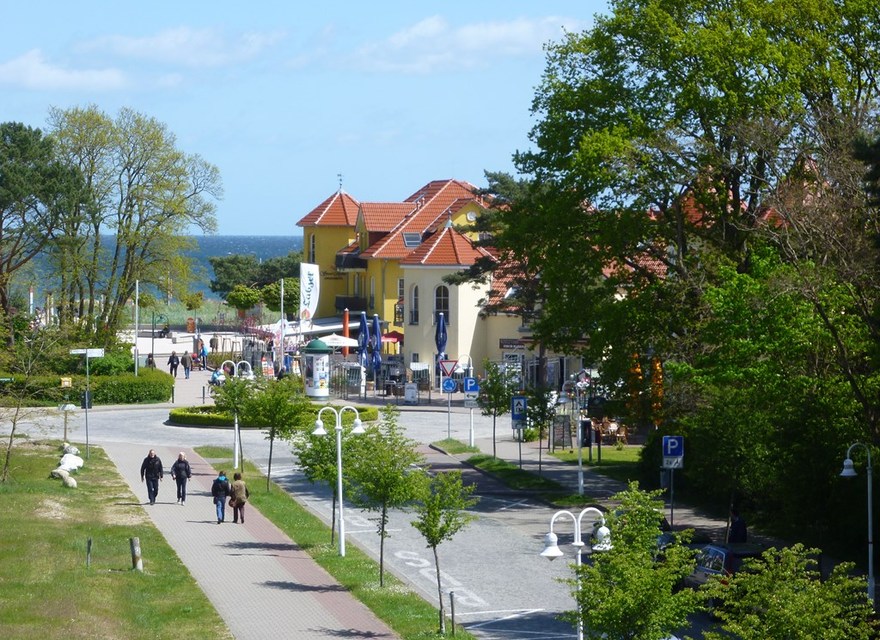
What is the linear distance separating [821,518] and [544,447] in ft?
65.8

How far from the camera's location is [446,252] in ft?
227

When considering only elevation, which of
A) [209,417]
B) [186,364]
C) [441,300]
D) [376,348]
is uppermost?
[441,300]

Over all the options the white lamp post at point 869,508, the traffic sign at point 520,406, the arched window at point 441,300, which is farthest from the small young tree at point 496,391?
the arched window at point 441,300

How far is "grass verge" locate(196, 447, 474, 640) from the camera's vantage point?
2358 centimetres

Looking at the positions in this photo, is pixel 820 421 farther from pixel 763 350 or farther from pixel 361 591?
pixel 361 591

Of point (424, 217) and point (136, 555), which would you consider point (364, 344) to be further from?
point (136, 555)

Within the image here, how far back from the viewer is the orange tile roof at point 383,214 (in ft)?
269

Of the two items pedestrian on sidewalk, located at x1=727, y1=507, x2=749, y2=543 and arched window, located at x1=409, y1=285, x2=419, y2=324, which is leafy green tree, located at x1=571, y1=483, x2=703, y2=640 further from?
arched window, located at x1=409, y1=285, x2=419, y2=324

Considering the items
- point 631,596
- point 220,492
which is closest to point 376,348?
point 220,492

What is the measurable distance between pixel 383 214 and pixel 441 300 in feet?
48.4

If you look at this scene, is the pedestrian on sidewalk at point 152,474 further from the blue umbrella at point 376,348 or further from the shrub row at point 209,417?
the blue umbrella at point 376,348

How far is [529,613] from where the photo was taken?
973 inches

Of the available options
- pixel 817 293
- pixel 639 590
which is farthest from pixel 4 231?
pixel 639 590

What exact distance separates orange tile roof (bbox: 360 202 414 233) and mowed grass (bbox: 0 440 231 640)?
43.8 metres
